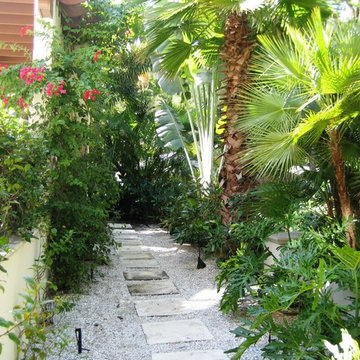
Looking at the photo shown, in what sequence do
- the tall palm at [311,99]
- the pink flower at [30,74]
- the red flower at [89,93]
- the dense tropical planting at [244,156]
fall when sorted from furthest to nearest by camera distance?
the red flower at [89,93] < the pink flower at [30,74] < the tall palm at [311,99] < the dense tropical planting at [244,156]

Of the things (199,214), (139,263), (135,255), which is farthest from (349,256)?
(135,255)

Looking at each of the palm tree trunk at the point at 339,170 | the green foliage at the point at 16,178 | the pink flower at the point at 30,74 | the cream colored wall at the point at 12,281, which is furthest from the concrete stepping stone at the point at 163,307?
the pink flower at the point at 30,74

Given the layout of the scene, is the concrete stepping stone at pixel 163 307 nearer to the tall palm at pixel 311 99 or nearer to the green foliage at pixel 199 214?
the green foliage at pixel 199 214

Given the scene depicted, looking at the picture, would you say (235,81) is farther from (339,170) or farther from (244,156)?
(339,170)

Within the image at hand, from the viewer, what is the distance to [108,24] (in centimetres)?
754

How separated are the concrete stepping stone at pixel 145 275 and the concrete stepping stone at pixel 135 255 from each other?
2.92 ft

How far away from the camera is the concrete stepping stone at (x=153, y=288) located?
250 inches

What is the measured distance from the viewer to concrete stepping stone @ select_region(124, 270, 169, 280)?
23.3 feet

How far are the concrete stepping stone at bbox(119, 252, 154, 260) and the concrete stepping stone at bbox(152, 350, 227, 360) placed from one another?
4006 mm

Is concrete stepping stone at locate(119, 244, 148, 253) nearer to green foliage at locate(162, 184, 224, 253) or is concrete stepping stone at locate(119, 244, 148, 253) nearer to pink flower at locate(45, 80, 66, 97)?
green foliage at locate(162, 184, 224, 253)

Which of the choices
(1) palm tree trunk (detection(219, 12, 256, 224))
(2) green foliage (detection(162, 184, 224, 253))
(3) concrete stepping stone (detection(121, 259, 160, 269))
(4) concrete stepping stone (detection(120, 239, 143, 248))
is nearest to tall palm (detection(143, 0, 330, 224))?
(1) palm tree trunk (detection(219, 12, 256, 224))

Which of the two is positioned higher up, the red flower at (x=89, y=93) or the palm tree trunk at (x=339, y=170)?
the red flower at (x=89, y=93)

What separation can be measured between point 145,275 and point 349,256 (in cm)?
439

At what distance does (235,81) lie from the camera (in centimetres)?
703
